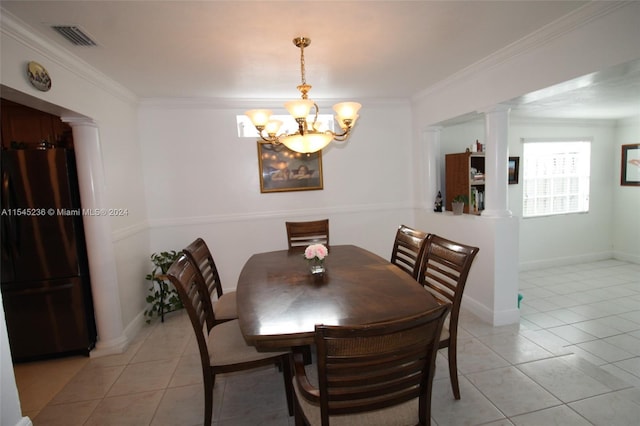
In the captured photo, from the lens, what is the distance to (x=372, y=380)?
1.08m

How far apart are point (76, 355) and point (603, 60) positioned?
14.6 feet

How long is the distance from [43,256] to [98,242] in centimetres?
41

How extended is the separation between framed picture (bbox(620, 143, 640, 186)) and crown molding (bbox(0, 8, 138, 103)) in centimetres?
674

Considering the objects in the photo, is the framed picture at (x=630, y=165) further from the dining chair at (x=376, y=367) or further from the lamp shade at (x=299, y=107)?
the dining chair at (x=376, y=367)

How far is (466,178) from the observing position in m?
3.60

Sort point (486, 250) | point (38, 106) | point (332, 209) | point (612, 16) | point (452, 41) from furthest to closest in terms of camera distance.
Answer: point (332, 209)
point (486, 250)
point (452, 41)
point (38, 106)
point (612, 16)

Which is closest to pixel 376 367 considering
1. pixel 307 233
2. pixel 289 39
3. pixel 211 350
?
pixel 211 350

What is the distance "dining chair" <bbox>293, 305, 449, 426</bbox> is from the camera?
981 mm

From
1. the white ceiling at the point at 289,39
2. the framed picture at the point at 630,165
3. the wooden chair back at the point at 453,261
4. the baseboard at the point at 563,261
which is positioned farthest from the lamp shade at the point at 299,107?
the framed picture at the point at 630,165

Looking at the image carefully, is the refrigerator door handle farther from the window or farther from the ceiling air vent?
the window

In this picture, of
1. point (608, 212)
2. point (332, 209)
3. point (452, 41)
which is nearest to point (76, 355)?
point (332, 209)

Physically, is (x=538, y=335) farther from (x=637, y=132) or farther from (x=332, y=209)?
(x=637, y=132)

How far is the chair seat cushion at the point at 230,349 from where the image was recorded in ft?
5.77

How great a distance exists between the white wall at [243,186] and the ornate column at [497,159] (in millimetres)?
1350
